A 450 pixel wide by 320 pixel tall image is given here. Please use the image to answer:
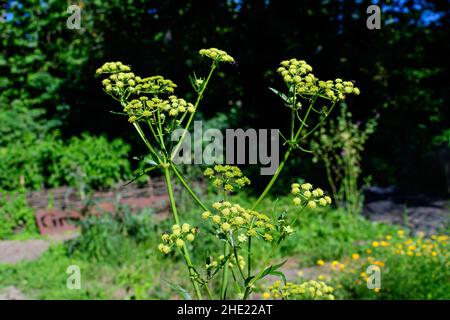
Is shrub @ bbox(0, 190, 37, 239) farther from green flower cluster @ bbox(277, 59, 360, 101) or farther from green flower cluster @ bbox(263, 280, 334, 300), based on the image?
green flower cluster @ bbox(277, 59, 360, 101)

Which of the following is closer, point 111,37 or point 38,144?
point 38,144

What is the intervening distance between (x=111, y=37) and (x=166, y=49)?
1.52 m

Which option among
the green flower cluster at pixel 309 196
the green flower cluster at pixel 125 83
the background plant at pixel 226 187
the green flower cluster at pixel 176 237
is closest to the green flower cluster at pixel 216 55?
the background plant at pixel 226 187

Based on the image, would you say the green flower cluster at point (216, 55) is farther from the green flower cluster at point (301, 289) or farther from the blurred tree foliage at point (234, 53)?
the blurred tree foliage at point (234, 53)

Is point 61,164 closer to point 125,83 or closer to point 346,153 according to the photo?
point 346,153

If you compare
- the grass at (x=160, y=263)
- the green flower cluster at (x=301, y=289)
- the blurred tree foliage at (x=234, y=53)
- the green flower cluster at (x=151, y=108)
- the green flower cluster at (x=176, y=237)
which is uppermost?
the blurred tree foliage at (x=234, y=53)

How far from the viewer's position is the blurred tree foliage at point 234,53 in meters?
9.03

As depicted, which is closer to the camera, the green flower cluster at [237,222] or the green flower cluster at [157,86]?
the green flower cluster at [237,222]

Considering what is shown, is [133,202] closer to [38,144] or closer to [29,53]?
[38,144]

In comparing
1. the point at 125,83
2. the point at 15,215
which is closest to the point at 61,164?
the point at 15,215

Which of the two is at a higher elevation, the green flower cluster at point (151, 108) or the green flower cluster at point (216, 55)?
the green flower cluster at point (216, 55)

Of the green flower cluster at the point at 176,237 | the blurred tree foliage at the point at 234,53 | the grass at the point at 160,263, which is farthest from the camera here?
the blurred tree foliage at the point at 234,53
